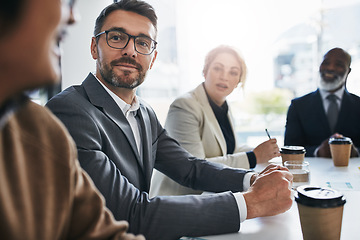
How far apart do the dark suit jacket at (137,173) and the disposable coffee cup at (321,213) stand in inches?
8.1

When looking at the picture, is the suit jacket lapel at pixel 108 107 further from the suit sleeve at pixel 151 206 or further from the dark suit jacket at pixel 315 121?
the dark suit jacket at pixel 315 121

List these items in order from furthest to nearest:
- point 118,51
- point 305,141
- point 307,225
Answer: point 305,141
point 118,51
point 307,225

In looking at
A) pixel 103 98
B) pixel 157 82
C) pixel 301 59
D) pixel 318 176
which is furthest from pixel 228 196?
pixel 301 59

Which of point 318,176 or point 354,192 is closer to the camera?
point 354,192

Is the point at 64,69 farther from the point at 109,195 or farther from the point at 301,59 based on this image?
the point at 301,59

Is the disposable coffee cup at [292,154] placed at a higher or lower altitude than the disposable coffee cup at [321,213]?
lower

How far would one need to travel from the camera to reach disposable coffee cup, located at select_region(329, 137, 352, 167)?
1848mm

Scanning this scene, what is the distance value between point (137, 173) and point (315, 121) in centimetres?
190

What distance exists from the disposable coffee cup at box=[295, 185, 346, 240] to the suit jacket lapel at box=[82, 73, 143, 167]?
0.69 metres

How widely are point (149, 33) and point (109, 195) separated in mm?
887

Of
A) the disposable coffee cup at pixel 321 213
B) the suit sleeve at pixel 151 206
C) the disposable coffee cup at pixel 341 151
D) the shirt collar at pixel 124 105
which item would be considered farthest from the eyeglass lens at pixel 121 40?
the disposable coffee cup at pixel 341 151

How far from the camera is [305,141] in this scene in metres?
2.73

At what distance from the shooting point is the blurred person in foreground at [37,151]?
1.17ft

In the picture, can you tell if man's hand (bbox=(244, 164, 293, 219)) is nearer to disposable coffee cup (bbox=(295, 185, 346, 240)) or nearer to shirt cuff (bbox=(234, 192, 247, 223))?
shirt cuff (bbox=(234, 192, 247, 223))
